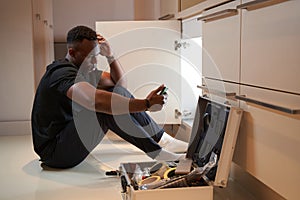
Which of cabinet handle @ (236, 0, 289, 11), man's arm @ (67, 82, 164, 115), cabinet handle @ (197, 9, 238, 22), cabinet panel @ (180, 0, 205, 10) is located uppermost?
cabinet panel @ (180, 0, 205, 10)

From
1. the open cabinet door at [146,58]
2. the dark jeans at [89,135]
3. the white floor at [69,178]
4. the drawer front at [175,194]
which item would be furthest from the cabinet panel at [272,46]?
the open cabinet door at [146,58]

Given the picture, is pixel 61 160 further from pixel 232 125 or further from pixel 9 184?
pixel 232 125

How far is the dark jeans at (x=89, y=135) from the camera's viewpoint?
7.48 ft

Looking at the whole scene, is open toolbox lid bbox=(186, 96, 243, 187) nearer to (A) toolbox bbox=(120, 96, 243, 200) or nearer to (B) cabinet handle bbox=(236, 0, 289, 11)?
(A) toolbox bbox=(120, 96, 243, 200)

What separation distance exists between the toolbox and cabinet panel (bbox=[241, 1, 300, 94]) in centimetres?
21

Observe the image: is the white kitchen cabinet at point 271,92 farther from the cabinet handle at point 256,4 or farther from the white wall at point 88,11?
the white wall at point 88,11

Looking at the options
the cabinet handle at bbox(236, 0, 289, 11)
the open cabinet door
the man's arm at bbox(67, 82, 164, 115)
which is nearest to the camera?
the cabinet handle at bbox(236, 0, 289, 11)

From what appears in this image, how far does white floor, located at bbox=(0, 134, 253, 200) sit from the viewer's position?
1.92m

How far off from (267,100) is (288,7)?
0.32 m

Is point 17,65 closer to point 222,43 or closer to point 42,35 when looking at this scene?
point 42,35

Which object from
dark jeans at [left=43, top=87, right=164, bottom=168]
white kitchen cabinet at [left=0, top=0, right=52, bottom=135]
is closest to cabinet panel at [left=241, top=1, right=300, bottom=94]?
dark jeans at [left=43, top=87, right=164, bottom=168]

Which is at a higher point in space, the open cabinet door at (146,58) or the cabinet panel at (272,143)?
the open cabinet door at (146,58)

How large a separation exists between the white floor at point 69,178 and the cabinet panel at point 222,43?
58cm

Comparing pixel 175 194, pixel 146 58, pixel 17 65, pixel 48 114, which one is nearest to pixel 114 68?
pixel 146 58
